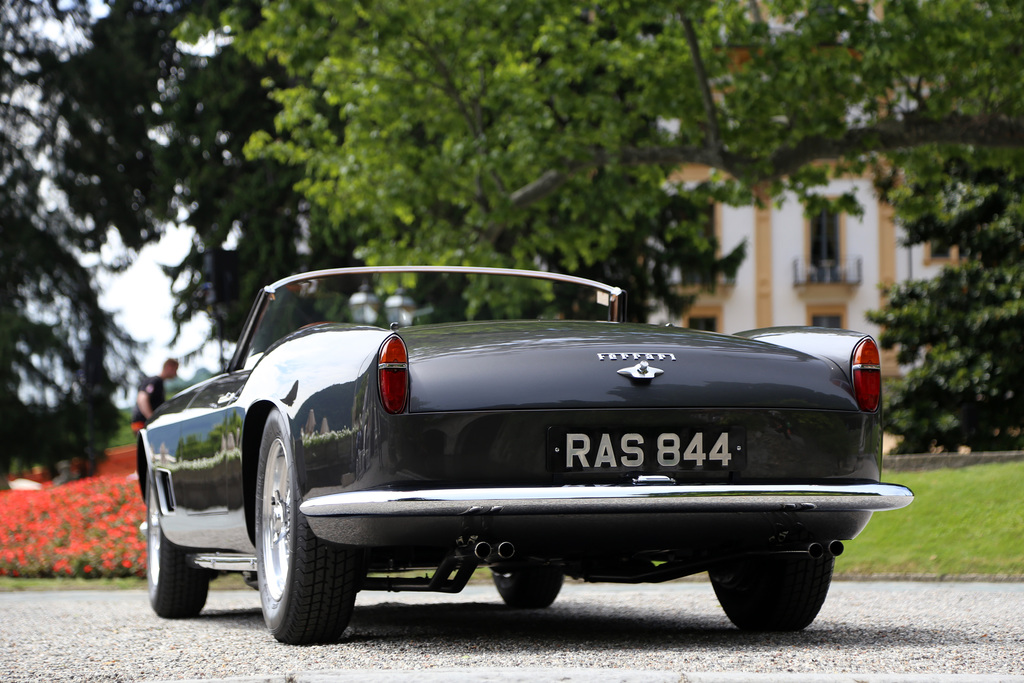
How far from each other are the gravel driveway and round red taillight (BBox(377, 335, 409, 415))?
776 millimetres

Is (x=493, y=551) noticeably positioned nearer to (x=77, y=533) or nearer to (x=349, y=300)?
(x=349, y=300)

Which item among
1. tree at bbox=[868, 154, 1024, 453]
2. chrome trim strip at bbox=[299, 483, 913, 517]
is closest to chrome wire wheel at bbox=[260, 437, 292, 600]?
chrome trim strip at bbox=[299, 483, 913, 517]

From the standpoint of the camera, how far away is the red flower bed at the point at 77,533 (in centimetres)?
1062

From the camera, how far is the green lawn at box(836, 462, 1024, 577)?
350 inches

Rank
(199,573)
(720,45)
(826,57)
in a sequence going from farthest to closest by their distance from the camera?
(720,45), (826,57), (199,573)

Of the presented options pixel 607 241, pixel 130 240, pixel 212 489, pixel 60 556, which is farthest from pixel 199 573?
pixel 130 240

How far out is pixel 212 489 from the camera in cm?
532

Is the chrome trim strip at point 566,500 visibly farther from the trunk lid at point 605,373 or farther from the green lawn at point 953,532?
the green lawn at point 953,532

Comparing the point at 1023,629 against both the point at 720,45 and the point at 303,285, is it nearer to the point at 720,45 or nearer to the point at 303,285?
the point at 303,285

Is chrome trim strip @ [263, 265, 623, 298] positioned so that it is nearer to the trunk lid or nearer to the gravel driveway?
the trunk lid

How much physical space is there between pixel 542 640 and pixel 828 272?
4130 cm

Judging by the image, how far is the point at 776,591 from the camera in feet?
16.3

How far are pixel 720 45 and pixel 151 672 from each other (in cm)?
1315

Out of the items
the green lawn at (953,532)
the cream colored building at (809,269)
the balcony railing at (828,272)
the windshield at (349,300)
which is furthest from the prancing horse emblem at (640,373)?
the balcony railing at (828,272)
